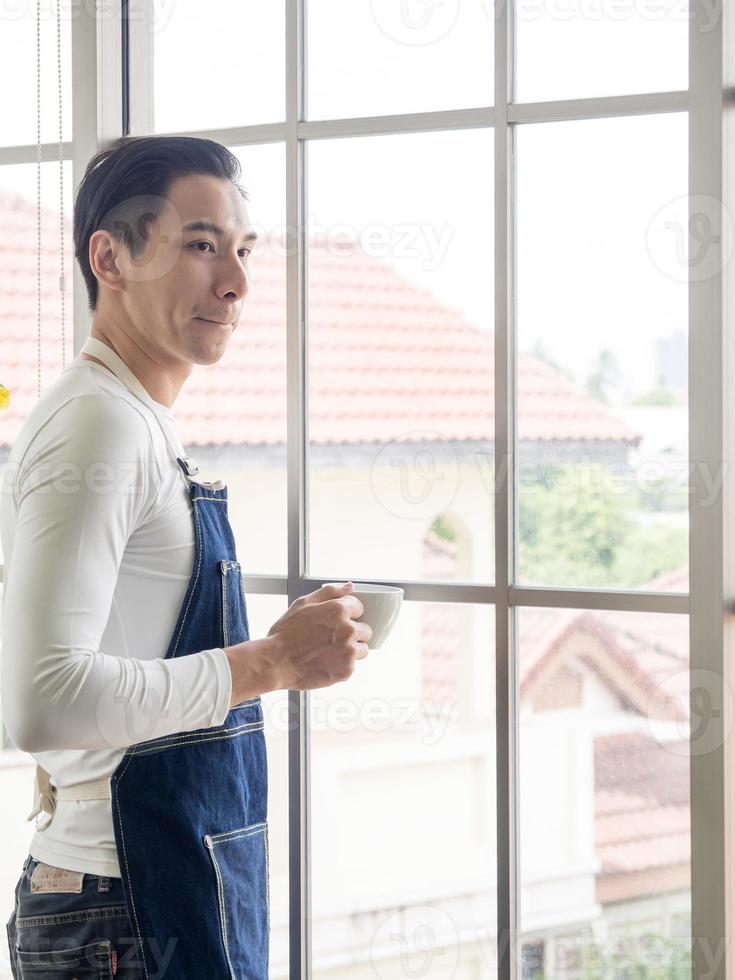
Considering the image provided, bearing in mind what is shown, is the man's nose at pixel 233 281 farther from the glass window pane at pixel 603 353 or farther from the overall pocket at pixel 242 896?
the overall pocket at pixel 242 896

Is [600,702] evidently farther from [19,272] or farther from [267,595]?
[19,272]

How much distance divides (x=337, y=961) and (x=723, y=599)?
80cm

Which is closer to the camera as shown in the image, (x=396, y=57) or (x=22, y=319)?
(x=396, y=57)

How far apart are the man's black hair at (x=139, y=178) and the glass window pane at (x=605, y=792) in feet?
2.37

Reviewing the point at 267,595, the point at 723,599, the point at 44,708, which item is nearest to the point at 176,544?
the point at 44,708

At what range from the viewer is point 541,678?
1.39 metres

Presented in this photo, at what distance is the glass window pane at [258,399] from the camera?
1.51 meters

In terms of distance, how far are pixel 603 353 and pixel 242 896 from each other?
2.72 ft
